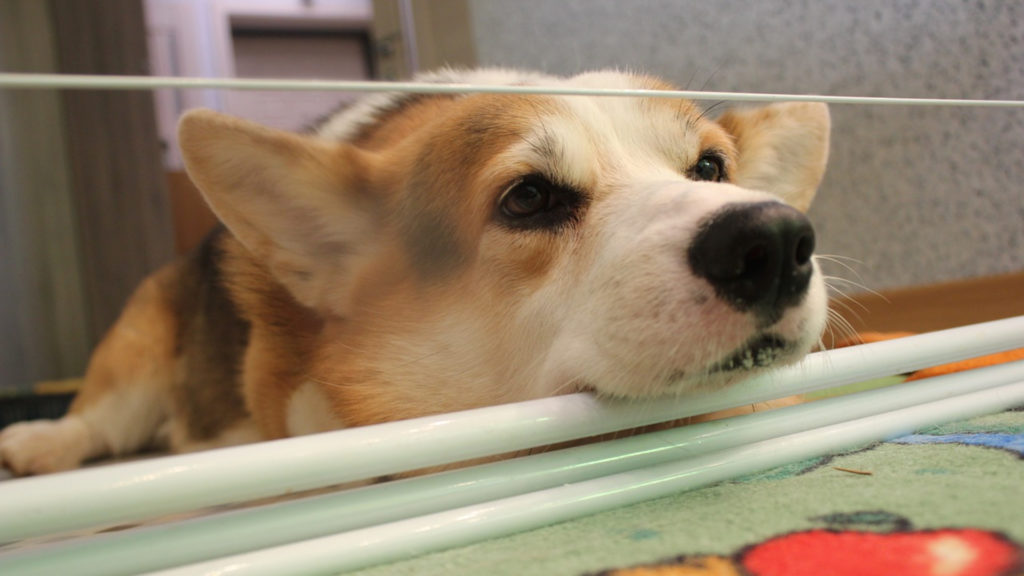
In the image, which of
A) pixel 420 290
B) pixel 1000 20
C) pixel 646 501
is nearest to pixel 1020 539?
pixel 646 501

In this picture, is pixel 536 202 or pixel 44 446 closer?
pixel 536 202

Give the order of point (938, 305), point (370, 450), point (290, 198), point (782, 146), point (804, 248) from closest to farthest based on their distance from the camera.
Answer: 1. point (370, 450)
2. point (804, 248)
3. point (290, 198)
4. point (782, 146)
5. point (938, 305)

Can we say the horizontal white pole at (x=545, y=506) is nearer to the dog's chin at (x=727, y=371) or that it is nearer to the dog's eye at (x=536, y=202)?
the dog's chin at (x=727, y=371)

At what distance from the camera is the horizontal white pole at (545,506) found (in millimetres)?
585

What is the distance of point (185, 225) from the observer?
353cm

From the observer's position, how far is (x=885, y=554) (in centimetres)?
52

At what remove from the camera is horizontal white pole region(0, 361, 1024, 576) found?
0.57 metres

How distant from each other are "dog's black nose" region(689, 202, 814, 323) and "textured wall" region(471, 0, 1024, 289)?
3.19 ft

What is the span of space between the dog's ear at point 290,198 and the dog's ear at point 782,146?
2.42 ft

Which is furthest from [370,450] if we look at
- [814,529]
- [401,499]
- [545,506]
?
[814,529]

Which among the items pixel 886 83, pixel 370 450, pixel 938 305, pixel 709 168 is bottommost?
pixel 938 305

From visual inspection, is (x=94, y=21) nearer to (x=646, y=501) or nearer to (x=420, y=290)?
(x=420, y=290)

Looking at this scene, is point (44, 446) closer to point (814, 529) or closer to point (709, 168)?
point (709, 168)

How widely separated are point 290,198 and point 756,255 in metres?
0.78
